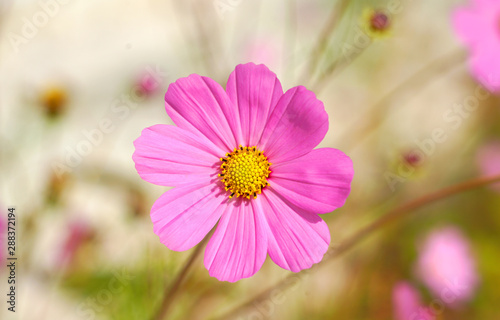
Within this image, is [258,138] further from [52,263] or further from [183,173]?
[52,263]

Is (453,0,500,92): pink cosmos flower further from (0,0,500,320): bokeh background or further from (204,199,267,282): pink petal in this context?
(204,199,267,282): pink petal

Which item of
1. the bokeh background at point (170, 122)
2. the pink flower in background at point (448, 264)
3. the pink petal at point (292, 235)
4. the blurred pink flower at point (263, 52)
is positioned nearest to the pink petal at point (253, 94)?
the pink petal at point (292, 235)

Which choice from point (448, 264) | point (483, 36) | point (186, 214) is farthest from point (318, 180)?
point (448, 264)

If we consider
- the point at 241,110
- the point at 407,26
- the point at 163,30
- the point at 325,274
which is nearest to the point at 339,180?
the point at 241,110

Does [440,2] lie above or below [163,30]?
below

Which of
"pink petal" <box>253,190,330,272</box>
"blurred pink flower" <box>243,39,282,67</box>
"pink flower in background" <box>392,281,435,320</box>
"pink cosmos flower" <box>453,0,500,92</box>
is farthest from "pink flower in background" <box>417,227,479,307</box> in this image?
"pink petal" <box>253,190,330,272</box>

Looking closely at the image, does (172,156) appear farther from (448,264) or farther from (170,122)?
(448,264)
